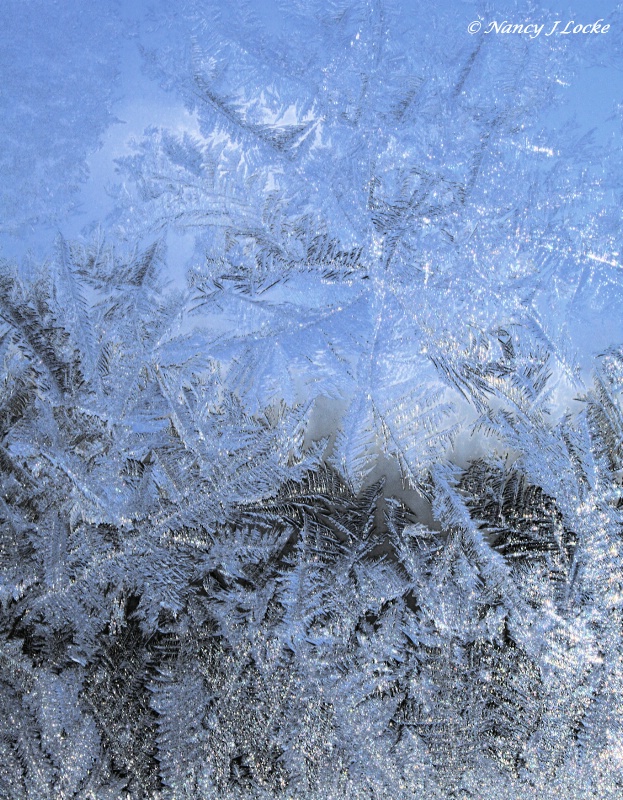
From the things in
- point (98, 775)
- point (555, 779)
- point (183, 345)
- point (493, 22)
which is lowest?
point (98, 775)

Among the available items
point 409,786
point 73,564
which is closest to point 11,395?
point 73,564

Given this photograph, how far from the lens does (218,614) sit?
0.43 metres

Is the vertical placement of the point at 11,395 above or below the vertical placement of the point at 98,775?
above

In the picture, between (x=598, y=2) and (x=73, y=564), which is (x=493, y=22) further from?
(x=73, y=564)

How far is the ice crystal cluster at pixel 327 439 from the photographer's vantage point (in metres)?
0.42

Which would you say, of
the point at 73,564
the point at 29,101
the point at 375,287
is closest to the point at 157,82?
the point at 29,101

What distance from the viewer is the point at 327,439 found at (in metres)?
0.43

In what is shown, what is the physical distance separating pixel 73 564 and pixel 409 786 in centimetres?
27

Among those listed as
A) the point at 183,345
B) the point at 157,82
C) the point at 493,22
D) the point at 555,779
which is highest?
the point at 493,22

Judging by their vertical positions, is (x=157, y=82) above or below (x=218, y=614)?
above

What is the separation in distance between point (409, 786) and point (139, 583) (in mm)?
229

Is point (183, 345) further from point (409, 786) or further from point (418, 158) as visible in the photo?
point (409, 786)

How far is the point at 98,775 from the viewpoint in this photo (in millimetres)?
444

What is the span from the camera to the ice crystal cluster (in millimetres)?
423
